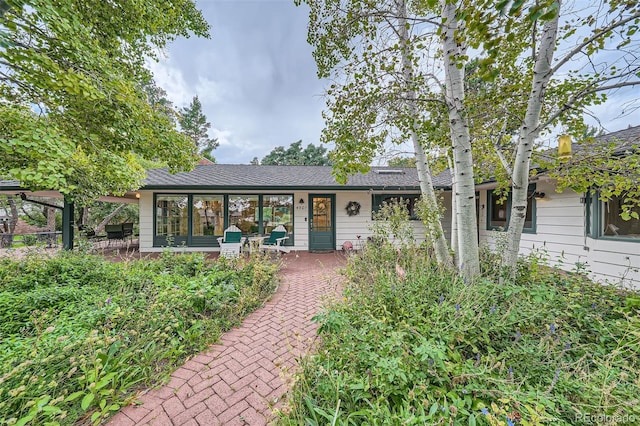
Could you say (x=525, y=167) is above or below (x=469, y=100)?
below

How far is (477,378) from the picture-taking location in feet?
5.00

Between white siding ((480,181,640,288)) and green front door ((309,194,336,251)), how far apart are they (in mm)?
5582

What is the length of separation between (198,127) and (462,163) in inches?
1100

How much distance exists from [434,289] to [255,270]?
289 centimetres

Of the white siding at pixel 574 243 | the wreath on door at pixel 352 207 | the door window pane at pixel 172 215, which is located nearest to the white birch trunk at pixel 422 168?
the white siding at pixel 574 243

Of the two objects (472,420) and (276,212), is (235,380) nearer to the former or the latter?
(472,420)

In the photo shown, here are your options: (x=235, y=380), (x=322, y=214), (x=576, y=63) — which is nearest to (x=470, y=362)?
(x=235, y=380)

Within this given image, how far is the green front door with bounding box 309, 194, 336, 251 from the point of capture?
8.75 m

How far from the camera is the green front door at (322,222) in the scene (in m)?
8.75

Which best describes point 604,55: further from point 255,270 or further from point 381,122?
point 255,270

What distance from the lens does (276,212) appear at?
884cm

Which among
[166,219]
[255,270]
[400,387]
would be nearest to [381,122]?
[400,387]

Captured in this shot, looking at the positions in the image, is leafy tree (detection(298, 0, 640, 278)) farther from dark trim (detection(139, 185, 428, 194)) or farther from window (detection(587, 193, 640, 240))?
dark trim (detection(139, 185, 428, 194))

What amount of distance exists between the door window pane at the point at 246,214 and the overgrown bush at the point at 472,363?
675 centimetres
